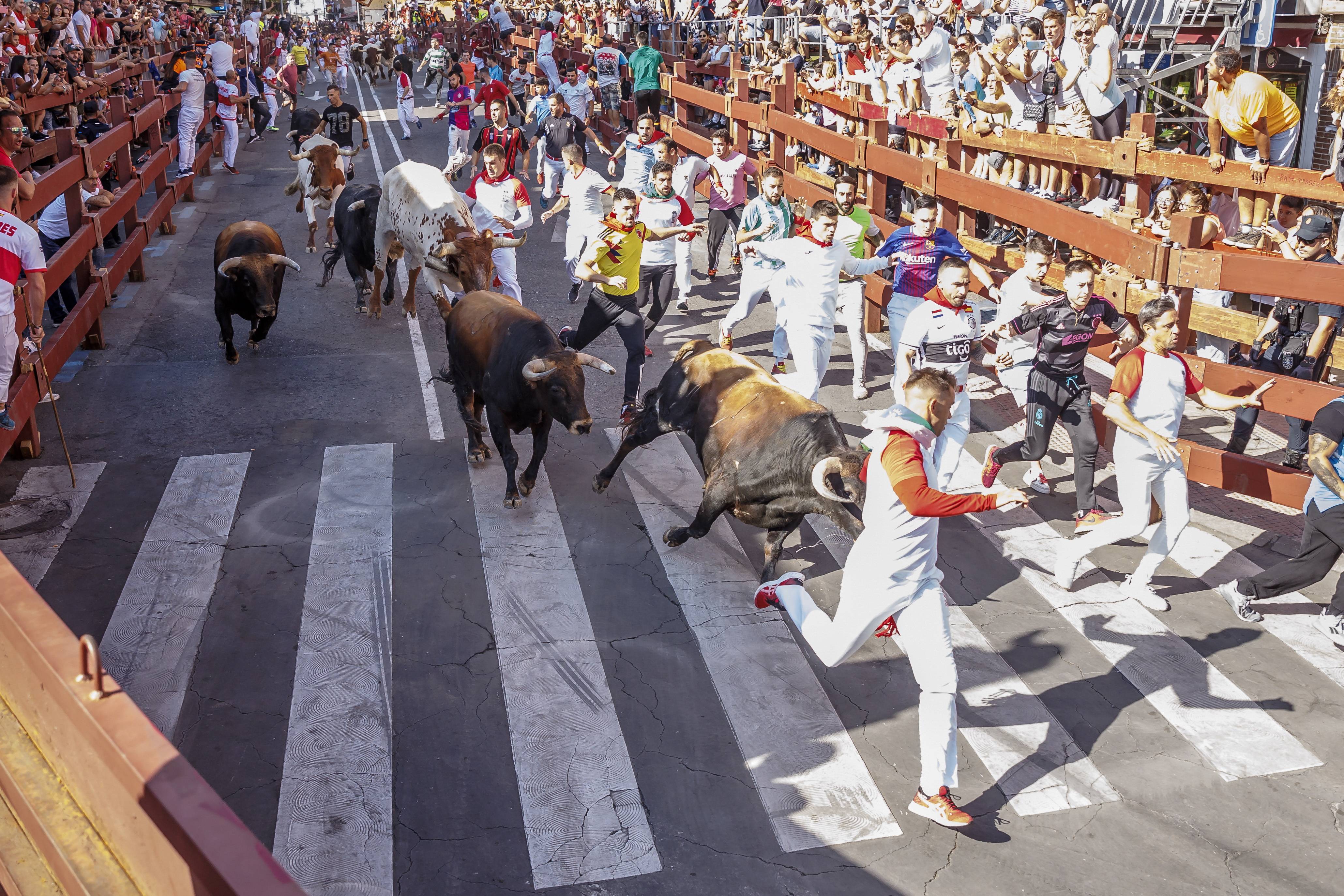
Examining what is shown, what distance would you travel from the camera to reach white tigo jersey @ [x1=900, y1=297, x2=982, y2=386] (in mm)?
8211

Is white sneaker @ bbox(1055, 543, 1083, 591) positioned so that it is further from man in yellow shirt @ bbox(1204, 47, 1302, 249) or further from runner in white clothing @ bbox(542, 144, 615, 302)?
runner in white clothing @ bbox(542, 144, 615, 302)

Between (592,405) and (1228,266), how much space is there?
5284 mm

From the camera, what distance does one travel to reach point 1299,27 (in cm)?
1678

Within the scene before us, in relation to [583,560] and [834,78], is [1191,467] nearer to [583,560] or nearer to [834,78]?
[583,560]

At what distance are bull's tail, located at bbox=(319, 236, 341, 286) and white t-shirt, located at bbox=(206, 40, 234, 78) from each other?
11672 millimetres

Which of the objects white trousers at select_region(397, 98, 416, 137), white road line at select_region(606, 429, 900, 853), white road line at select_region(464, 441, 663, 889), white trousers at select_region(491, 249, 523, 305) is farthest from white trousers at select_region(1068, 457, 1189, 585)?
white trousers at select_region(397, 98, 416, 137)

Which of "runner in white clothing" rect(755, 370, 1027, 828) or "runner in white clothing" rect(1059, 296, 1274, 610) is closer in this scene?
"runner in white clothing" rect(755, 370, 1027, 828)

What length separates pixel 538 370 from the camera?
26.2 ft

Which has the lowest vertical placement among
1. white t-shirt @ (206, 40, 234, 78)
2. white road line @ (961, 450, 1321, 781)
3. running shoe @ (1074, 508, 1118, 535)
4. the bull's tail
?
white road line @ (961, 450, 1321, 781)

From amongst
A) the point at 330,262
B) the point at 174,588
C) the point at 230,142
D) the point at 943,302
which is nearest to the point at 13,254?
the point at 174,588

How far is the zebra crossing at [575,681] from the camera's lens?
17.7 feet

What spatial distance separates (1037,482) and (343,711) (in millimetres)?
5422

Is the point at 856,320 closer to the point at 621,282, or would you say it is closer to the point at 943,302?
the point at 621,282

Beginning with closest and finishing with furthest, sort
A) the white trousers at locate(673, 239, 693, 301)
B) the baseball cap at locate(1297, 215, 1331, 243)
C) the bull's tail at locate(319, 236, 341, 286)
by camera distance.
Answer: the baseball cap at locate(1297, 215, 1331, 243), the white trousers at locate(673, 239, 693, 301), the bull's tail at locate(319, 236, 341, 286)
